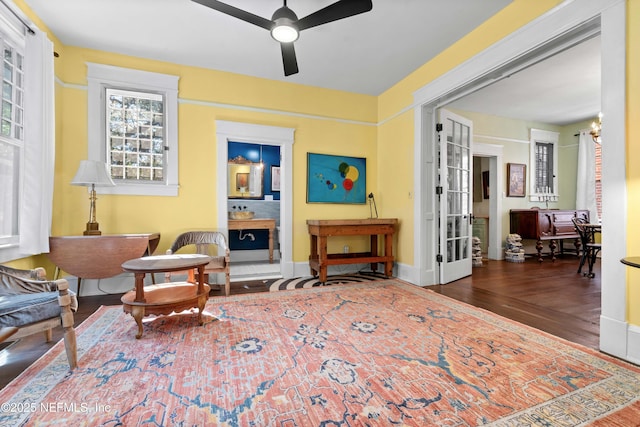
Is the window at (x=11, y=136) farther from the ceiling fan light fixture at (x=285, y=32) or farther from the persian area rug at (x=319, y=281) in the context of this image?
the persian area rug at (x=319, y=281)

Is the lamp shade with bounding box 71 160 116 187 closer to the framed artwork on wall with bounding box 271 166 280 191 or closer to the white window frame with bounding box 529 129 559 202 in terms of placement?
the framed artwork on wall with bounding box 271 166 280 191

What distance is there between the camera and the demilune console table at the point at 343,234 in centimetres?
366

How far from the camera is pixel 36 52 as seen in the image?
8.05ft

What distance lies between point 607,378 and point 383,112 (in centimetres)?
380

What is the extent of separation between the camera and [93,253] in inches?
105

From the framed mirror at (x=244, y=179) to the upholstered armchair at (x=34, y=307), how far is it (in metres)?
3.52

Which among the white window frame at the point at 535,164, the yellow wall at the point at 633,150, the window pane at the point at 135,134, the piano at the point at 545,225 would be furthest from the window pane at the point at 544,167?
the window pane at the point at 135,134

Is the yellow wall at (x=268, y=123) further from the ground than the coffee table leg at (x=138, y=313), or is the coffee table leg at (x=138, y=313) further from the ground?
the yellow wall at (x=268, y=123)

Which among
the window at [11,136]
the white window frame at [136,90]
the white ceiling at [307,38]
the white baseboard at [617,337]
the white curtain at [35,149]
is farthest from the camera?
the white window frame at [136,90]

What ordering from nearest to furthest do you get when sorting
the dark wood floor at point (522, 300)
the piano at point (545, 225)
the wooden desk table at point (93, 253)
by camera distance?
the dark wood floor at point (522, 300), the wooden desk table at point (93, 253), the piano at point (545, 225)

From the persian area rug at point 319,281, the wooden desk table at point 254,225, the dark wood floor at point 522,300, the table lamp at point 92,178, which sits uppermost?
the table lamp at point 92,178

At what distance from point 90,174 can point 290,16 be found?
2429 mm

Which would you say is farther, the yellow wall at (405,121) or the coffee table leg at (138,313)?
the yellow wall at (405,121)

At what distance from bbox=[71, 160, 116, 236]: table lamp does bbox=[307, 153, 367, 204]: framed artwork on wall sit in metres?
2.38
